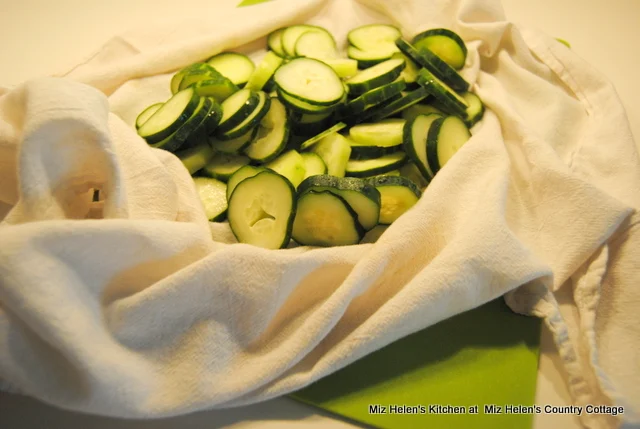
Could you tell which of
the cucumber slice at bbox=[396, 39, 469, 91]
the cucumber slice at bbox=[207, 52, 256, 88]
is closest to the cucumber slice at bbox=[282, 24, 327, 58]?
the cucumber slice at bbox=[207, 52, 256, 88]

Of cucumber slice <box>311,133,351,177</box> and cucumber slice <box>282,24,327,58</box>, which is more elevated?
cucumber slice <box>282,24,327,58</box>

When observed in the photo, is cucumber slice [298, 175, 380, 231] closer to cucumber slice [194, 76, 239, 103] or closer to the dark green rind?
the dark green rind

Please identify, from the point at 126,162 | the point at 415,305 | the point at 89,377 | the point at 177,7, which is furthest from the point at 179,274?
the point at 177,7

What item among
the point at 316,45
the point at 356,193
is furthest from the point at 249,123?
the point at 316,45

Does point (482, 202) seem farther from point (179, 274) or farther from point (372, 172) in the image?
point (179, 274)

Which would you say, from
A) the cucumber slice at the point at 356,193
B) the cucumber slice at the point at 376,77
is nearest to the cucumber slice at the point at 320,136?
the cucumber slice at the point at 376,77

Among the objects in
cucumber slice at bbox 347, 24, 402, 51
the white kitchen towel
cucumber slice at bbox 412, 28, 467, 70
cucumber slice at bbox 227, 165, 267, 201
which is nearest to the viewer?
the white kitchen towel
